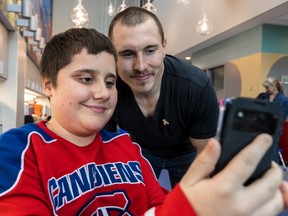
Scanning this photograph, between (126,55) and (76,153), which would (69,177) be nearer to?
(76,153)

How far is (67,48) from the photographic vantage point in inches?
36.9

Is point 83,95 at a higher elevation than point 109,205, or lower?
higher

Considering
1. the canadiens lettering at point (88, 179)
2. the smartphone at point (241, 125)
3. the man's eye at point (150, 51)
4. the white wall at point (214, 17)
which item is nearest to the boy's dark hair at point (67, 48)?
the canadiens lettering at point (88, 179)

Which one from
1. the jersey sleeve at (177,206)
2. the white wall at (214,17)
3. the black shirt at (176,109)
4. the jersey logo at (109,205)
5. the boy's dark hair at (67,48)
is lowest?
the jersey logo at (109,205)

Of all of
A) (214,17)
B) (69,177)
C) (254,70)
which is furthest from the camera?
(214,17)

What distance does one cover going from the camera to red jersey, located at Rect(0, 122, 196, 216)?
0.72 meters

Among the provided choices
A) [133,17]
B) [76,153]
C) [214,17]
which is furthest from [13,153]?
[214,17]

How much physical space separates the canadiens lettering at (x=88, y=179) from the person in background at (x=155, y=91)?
517 mm

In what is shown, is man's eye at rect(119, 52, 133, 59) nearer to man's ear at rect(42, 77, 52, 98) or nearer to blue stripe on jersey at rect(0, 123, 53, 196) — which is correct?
man's ear at rect(42, 77, 52, 98)

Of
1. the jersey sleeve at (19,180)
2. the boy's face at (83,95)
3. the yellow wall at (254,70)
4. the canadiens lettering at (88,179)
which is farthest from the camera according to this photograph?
the yellow wall at (254,70)

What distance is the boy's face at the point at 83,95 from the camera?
90 cm

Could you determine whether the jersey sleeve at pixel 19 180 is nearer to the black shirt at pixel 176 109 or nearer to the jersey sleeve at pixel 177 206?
the jersey sleeve at pixel 177 206

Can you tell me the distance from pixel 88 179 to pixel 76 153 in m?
0.08

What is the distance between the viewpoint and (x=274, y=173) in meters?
0.48
